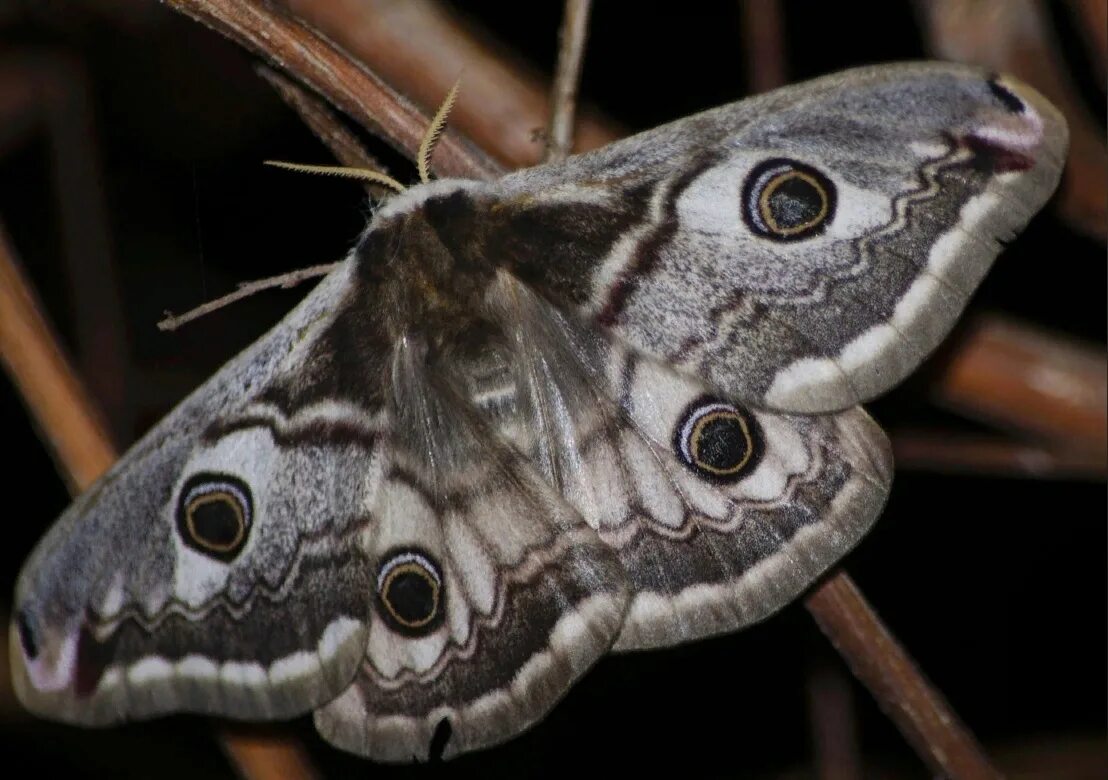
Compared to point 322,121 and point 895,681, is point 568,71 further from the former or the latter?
point 895,681

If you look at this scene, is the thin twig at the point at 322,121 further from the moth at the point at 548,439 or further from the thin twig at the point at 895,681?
the thin twig at the point at 895,681

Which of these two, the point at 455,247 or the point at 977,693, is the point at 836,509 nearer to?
the point at 455,247

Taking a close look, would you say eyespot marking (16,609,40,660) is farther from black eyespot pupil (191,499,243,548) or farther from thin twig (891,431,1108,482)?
thin twig (891,431,1108,482)

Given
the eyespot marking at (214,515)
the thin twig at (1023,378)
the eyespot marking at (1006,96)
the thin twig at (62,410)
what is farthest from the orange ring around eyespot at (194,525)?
the eyespot marking at (1006,96)

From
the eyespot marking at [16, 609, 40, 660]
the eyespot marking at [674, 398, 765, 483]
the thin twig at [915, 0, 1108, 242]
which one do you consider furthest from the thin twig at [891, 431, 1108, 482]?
the eyespot marking at [16, 609, 40, 660]

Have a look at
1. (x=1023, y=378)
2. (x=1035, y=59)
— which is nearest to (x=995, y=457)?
Result: (x=1023, y=378)

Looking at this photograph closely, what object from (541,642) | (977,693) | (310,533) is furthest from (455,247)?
(977,693)
